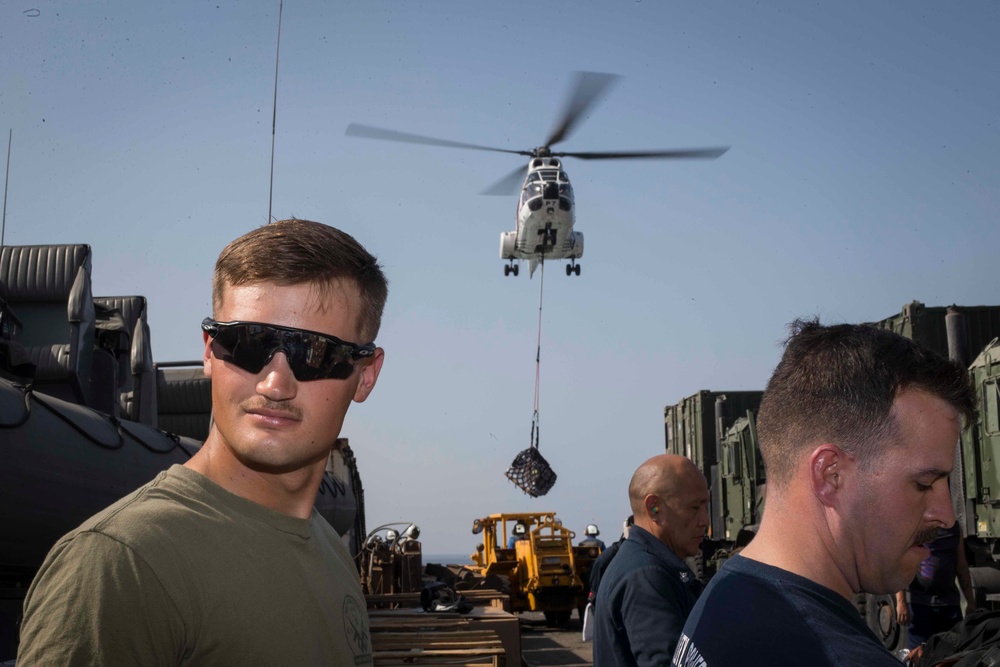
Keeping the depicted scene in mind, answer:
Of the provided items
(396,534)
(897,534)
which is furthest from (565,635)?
(897,534)

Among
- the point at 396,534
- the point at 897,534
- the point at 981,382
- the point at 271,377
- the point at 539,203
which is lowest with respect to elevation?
the point at 396,534

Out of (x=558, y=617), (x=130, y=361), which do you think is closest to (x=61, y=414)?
(x=130, y=361)

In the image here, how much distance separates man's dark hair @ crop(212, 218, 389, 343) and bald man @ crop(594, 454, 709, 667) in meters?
2.02

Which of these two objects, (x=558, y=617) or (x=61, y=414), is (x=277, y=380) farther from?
(x=558, y=617)

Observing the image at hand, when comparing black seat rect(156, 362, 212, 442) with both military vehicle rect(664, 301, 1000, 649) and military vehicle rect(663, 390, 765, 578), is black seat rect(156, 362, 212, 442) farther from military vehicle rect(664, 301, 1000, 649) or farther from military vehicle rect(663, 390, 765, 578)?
military vehicle rect(664, 301, 1000, 649)

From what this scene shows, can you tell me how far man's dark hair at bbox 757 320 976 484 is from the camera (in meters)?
2.03

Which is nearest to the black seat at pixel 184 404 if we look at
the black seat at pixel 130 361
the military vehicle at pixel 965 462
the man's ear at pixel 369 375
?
the black seat at pixel 130 361

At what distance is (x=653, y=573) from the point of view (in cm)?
391

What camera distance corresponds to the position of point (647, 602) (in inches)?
150

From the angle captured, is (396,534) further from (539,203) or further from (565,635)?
(539,203)

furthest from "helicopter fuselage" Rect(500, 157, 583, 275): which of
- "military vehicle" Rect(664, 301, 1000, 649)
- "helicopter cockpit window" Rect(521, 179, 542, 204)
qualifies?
"military vehicle" Rect(664, 301, 1000, 649)

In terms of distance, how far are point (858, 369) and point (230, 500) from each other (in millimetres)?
1298

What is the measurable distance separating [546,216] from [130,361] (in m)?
15.2

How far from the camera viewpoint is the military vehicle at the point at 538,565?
61.7 feet
